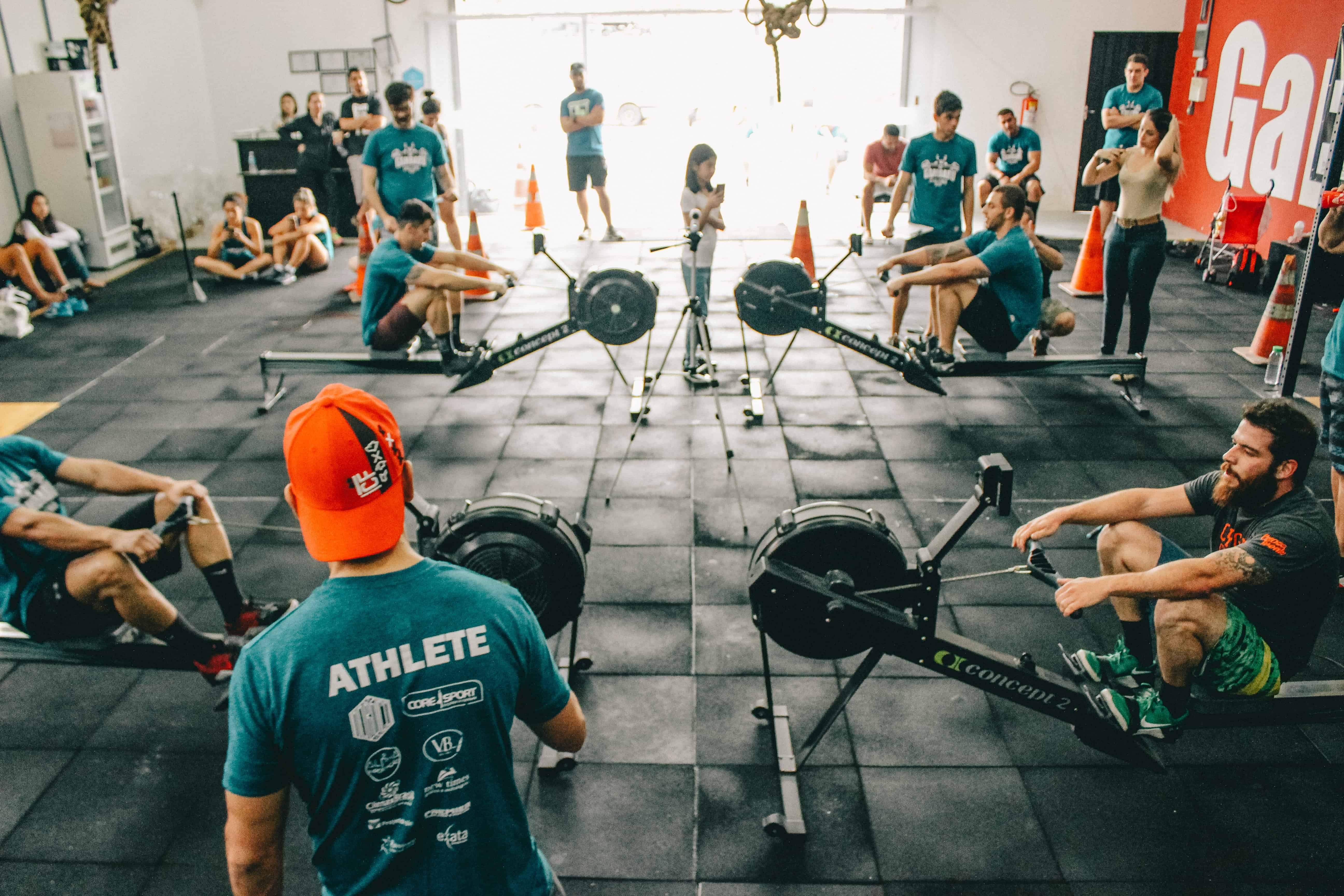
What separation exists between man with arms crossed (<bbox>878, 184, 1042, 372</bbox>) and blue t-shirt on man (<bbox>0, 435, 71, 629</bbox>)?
160 inches

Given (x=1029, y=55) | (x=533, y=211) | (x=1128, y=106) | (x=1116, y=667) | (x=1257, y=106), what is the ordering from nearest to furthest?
(x=1116, y=667) < (x=1128, y=106) < (x=1257, y=106) < (x=533, y=211) < (x=1029, y=55)

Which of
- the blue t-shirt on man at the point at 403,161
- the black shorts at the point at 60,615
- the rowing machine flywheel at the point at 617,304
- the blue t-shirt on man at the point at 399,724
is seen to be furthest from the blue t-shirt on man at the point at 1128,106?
the blue t-shirt on man at the point at 399,724

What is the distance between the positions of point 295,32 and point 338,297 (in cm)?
430

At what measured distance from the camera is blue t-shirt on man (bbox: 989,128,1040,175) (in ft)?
29.1

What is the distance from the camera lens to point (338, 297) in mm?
8305

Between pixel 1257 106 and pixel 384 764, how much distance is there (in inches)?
392

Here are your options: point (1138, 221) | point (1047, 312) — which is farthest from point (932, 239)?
point (1138, 221)

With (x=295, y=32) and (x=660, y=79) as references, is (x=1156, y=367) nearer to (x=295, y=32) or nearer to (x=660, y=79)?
(x=660, y=79)

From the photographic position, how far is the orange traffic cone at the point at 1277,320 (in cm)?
629

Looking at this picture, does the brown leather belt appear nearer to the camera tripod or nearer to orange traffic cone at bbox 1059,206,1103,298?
orange traffic cone at bbox 1059,206,1103,298

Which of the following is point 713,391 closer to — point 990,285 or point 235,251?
point 990,285

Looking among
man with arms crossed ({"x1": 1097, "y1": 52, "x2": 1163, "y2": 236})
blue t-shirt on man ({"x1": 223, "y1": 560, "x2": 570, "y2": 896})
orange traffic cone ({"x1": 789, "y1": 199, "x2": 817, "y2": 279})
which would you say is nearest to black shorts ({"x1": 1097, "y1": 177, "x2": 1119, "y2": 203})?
man with arms crossed ({"x1": 1097, "y1": 52, "x2": 1163, "y2": 236})

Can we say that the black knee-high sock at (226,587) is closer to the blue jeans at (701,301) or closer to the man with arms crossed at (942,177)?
the blue jeans at (701,301)

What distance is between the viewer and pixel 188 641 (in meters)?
3.15
